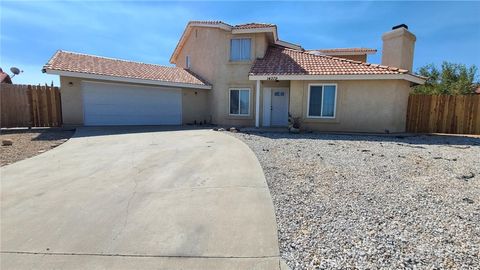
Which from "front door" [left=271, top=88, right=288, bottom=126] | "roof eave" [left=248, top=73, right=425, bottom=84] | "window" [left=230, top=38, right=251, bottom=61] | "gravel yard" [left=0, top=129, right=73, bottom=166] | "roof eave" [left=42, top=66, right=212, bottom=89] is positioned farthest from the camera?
"window" [left=230, top=38, right=251, bottom=61]

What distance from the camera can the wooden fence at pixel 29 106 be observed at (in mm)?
14148

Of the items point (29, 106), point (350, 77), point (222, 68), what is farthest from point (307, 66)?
point (29, 106)

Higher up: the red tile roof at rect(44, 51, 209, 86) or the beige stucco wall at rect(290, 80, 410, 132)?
the red tile roof at rect(44, 51, 209, 86)

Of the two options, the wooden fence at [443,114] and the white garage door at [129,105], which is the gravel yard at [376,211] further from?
the white garage door at [129,105]

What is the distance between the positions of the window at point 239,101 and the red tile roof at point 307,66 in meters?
2.18

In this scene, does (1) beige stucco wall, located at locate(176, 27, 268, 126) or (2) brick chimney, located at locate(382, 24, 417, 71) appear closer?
(2) brick chimney, located at locate(382, 24, 417, 71)

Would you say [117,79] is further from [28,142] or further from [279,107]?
[279,107]

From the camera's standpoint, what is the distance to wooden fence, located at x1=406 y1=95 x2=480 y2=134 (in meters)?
15.0

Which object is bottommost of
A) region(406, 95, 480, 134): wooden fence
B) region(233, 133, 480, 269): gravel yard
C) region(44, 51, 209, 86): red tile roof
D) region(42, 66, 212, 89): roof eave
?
region(233, 133, 480, 269): gravel yard

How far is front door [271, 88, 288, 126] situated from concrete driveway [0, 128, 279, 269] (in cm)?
1015

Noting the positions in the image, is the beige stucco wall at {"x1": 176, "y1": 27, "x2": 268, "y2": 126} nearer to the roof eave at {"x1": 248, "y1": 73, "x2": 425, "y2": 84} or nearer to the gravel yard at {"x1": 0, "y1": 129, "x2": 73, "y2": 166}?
the roof eave at {"x1": 248, "y1": 73, "x2": 425, "y2": 84}

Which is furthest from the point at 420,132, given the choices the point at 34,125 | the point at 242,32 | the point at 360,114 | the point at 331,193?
the point at 34,125

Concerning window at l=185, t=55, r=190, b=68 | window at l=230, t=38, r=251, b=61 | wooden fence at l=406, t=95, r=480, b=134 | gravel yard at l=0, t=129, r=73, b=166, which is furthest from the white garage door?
→ wooden fence at l=406, t=95, r=480, b=134

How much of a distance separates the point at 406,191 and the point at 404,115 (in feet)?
38.0
